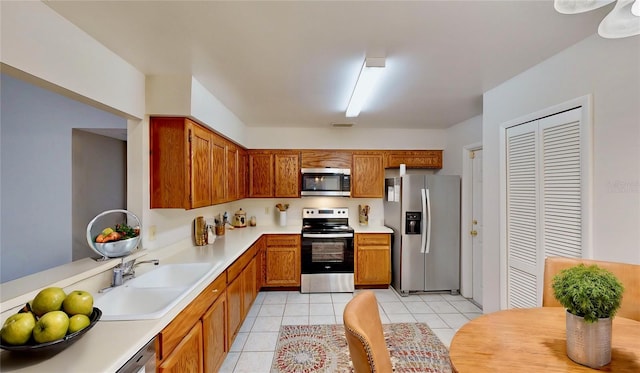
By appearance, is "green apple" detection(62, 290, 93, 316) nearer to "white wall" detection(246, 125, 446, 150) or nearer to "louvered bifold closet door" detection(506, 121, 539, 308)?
"louvered bifold closet door" detection(506, 121, 539, 308)

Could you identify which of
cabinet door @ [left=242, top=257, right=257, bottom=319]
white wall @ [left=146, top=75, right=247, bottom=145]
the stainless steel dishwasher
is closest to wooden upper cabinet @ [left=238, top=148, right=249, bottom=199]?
cabinet door @ [left=242, top=257, right=257, bottom=319]

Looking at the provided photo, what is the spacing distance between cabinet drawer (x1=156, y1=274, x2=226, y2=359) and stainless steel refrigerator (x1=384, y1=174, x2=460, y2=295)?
105 inches

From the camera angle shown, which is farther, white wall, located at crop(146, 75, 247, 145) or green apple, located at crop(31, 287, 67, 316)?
white wall, located at crop(146, 75, 247, 145)

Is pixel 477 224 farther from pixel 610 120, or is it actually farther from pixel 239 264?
pixel 239 264

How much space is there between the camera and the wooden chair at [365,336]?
88 cm

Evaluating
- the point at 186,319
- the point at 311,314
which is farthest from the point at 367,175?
the point at 186,319

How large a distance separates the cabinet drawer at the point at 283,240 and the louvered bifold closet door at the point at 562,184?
9.19 ft

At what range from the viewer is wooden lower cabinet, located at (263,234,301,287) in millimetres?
3857

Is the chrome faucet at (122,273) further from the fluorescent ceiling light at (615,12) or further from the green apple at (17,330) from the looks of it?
the fluorescent ceiling light at (615,12)

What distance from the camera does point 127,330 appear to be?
118 cm

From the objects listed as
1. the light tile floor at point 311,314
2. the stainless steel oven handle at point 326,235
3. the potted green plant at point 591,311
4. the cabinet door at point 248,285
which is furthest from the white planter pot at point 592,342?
the stainless steel oven handle at point 326,235

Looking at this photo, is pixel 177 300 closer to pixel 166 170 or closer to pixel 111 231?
pixel 111 231

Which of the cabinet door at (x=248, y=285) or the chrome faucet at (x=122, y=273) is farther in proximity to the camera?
the cabinet door at (x=248, y=285)

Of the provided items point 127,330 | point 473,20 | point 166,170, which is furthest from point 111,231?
point 473,20
